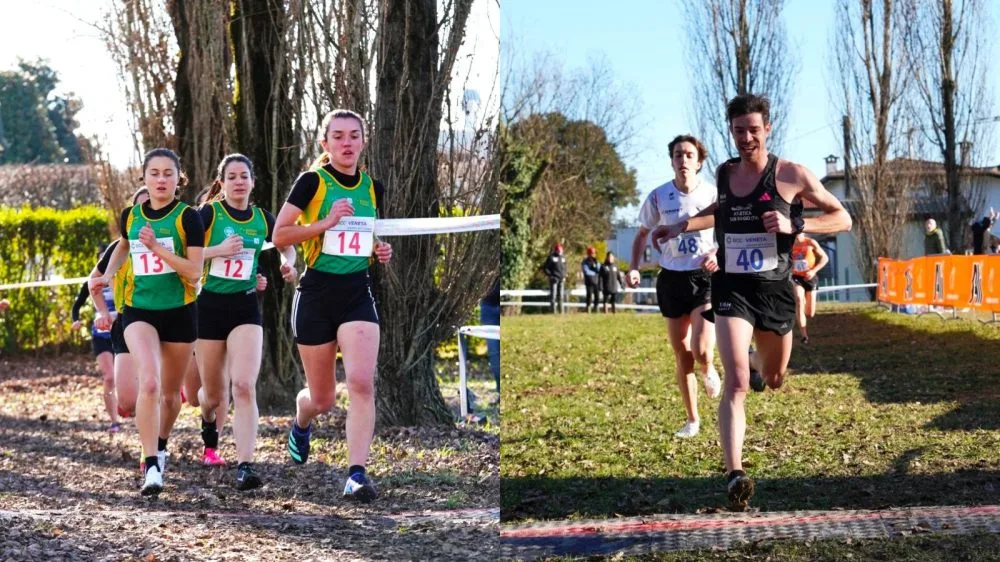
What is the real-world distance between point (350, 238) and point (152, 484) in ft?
5.71

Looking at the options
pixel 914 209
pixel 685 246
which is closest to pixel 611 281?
pixel 685 246

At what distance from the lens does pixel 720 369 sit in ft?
17.1

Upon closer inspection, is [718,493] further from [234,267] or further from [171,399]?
[171,399]

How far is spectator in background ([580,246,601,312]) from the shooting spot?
5.29m

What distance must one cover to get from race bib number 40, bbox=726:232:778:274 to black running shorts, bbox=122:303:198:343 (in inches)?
105

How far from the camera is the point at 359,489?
18.8 feet

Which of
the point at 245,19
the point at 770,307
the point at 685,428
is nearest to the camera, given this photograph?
the point at 770,307

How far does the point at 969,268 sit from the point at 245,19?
4249 millimetres

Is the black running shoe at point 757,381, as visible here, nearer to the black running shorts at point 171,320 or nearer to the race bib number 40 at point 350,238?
the race bib number 40 at point 350,238

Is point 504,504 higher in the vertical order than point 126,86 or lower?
lower

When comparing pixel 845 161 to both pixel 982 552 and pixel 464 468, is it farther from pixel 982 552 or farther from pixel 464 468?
pixel 464 468

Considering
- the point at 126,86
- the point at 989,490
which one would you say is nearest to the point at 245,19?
the point at 126,86

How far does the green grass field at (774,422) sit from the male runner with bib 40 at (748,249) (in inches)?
10.1

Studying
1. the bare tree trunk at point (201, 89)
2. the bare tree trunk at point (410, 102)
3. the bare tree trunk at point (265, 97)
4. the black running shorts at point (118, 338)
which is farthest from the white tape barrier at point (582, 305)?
the black running shorts at point (118, 338)
